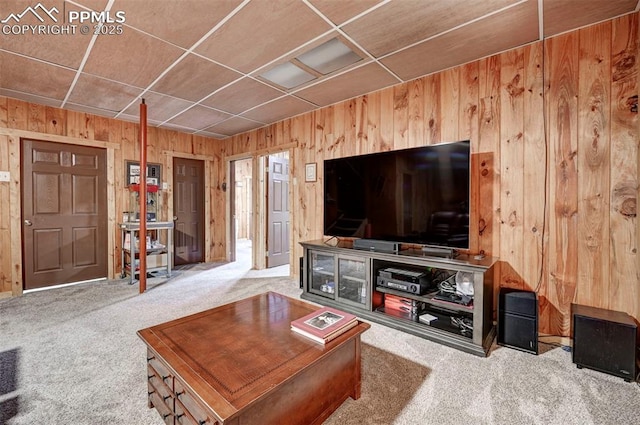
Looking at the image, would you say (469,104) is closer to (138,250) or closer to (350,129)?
(350,129)

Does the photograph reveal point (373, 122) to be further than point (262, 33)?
Yes

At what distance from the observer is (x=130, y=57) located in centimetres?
250

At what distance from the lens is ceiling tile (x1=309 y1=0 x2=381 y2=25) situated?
182cm

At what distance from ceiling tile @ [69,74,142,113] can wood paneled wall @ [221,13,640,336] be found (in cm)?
330

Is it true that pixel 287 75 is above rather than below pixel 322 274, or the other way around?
above

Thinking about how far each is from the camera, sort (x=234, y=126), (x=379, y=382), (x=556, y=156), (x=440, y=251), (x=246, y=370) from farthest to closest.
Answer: (x=234, y=126) < (x=440, y=251) < (x=556, y=156) < (x=379, y=382) < (x=246, y=370)

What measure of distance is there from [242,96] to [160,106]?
1.22 meters

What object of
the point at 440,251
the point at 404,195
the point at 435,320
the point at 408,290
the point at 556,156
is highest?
the point at 556,156

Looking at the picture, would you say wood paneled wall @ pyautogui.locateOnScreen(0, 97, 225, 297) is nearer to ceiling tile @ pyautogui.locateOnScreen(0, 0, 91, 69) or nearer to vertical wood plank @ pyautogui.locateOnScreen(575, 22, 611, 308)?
ceiling tile @ pyautogui.locateOnScreen(0, 0, 91, 69)

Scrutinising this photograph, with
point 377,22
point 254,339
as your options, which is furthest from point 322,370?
point 377,22

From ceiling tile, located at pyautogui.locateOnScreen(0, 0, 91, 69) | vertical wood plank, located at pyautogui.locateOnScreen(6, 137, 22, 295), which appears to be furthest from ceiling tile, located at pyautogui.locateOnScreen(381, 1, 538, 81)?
vertical wood plank, located at pyautogui.locateOnScreen(6, 137, 22, 295)

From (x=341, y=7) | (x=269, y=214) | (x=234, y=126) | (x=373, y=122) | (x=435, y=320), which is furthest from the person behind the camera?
(x=269, y=214)

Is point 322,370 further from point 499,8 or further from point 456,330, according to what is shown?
point 499,8

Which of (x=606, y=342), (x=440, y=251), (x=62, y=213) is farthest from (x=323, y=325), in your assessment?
(x=62, y=213)
